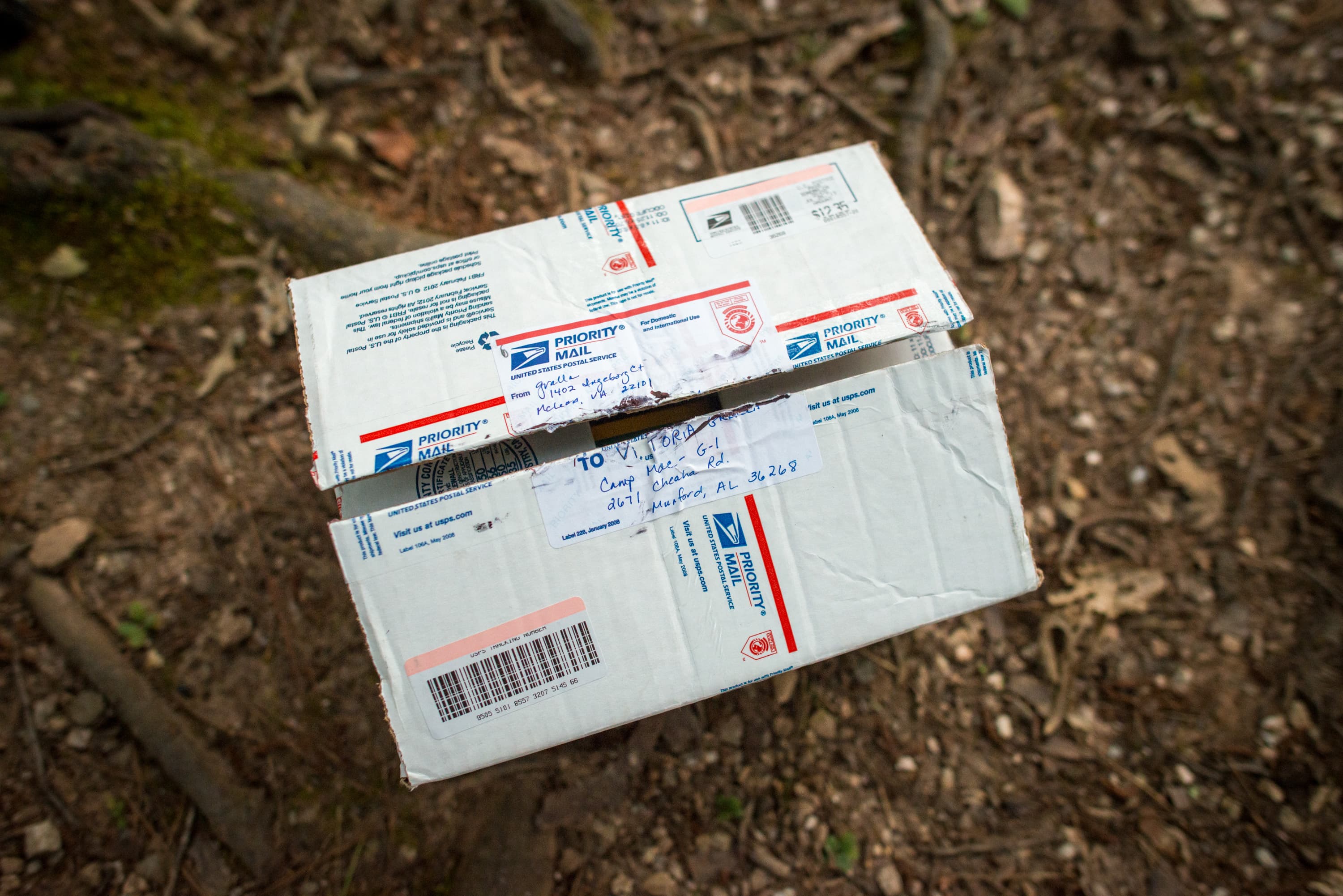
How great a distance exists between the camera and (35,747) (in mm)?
1529

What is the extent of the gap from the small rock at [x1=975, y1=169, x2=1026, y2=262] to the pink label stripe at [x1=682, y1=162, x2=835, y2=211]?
928 millimetres

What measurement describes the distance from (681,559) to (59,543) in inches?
60.7

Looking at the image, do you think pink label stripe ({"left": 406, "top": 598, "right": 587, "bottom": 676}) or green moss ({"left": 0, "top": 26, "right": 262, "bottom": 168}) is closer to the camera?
pink label stripe ({"left": 406, "top": 598, "right": 587, "bottom": 676})

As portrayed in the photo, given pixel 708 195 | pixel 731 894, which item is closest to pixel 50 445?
pixel 708 195

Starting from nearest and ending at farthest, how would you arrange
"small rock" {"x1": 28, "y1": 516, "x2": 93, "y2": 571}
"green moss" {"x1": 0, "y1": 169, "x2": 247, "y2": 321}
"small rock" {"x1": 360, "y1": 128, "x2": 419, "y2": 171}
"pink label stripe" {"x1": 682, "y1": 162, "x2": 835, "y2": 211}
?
"pink label stripe" {"x1": 682, "y1": 162, "x2": 835, "y2": 211} → "small rock" {"x1": 28, "y1": 516, "x2": 93, "y2": 571} → "green moss" {"x1": 0, "y1": 169, "x2": 247, "y2": 321} → "small rock" {"x1": 360, "y1": 128, "x2": 419, "y2": 171}

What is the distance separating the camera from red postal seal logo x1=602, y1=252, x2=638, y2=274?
3.79ft

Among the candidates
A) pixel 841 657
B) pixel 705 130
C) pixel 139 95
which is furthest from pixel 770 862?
pixel 139 95

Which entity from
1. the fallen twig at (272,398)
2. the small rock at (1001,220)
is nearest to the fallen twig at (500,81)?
the fallen twig at (272,398)

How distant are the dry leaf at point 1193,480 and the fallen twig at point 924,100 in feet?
3.00

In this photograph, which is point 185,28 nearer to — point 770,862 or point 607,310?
point 607,310

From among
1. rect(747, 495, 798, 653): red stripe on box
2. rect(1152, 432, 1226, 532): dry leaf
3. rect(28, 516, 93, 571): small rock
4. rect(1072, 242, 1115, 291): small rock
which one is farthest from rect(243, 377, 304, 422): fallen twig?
rect(1152, 432, 1226, 532): dry leaf

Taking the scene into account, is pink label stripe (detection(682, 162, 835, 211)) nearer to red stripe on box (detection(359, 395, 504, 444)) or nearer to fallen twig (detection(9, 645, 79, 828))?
red stripe on box (detection(359, 395, 504, 444))

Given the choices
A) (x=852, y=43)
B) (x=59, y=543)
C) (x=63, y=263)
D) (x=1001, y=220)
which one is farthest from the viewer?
(x=852, y=43)

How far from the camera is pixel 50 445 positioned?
5.48 ft
